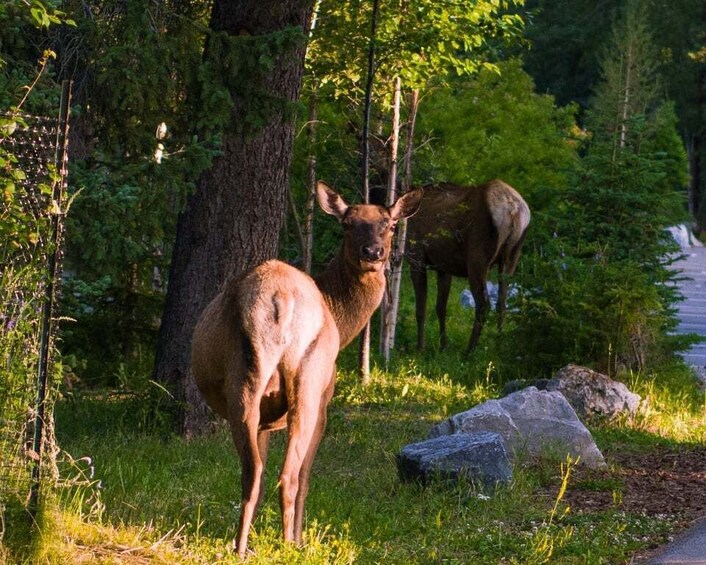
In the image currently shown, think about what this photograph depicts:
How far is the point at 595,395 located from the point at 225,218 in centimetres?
402

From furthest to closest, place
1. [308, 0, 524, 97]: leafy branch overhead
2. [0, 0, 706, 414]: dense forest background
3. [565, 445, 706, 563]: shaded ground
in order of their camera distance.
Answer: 1. [308, 0, 524, 97]: leafy branch overhead
2. [0, 0, 706, 414]: dense forest background
3. [565, 445, 706, 563]: shaded ground

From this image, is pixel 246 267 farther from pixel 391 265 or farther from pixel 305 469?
pixel 391 265

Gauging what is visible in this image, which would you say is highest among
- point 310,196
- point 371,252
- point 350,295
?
point 310,196

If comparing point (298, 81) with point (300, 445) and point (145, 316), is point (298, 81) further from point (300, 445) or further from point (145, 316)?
point (300, 445)

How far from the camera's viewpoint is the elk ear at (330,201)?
8.55 metres

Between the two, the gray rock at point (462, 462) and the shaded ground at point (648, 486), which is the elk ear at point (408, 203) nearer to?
the gray rock at point (462, 462)

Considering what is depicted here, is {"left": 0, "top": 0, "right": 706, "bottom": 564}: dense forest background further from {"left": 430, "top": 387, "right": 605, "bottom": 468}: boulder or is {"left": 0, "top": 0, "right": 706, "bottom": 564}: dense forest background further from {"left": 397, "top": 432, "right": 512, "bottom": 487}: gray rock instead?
{"left": 430, "top": 387, "right": 605, "bottom": 468}: boulder

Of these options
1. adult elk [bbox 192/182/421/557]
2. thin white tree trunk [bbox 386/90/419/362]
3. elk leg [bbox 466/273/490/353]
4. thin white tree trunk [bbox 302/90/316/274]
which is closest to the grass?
adult elk [bbox 192/182/421/557]

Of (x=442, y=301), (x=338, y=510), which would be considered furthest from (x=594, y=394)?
(x=442, y=301)

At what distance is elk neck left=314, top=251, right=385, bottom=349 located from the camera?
820 cm

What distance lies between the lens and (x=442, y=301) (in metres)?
17.8

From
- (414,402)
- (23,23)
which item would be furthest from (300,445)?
(414,402)

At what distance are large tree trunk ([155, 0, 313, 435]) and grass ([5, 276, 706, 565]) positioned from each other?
478 millimetres

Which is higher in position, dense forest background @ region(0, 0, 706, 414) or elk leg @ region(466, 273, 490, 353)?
dense forest background @ region(0, 0, 706, 414)
